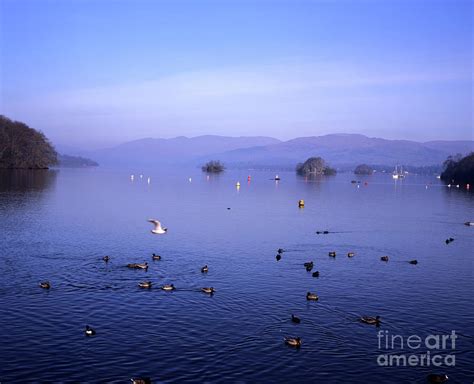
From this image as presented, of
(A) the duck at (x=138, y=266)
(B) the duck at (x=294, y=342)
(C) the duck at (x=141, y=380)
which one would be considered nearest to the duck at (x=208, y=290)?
(A) the duck at (x=138, y=266)

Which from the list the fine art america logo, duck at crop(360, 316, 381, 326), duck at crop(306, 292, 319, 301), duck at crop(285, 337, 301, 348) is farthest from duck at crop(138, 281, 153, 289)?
the fine art america logo

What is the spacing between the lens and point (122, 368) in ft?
84.9

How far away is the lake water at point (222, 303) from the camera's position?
88.0 feet

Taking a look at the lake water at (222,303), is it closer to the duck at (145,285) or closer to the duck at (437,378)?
the duck at (437,378)

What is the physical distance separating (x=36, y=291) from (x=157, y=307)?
9502mm

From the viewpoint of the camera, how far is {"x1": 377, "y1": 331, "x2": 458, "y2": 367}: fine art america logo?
2841cm

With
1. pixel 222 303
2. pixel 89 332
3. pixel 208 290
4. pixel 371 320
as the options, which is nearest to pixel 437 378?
pixel 371 320

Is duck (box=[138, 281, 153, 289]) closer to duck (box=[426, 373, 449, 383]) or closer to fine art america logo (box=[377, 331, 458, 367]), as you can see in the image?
fine art america logo (box=[377, 331, 458, 367])

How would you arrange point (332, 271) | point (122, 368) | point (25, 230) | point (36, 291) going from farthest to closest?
point (25, 230), point (332, 271), point (36, 291), point (122, 368)

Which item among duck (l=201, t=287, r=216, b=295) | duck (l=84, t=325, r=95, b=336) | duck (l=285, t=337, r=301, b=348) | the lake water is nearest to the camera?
the lake water

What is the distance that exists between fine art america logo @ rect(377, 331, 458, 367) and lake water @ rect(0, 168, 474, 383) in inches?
11.1

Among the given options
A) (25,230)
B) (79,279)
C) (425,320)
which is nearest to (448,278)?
(425,320)

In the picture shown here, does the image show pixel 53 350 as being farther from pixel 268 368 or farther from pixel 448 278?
pixel 448 278

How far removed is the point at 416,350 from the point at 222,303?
44.6 ft
